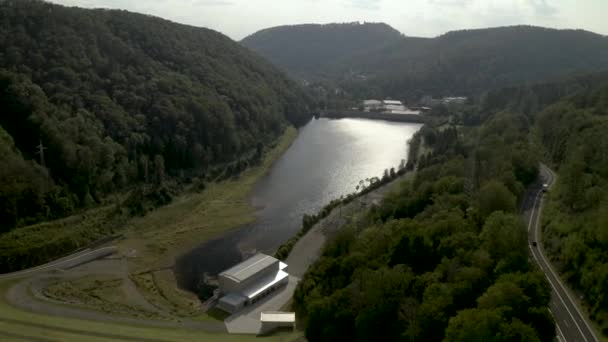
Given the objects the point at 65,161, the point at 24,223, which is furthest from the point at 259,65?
the point at 24,223

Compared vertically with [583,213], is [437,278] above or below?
below

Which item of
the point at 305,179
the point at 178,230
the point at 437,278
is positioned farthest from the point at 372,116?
the point at 437,278

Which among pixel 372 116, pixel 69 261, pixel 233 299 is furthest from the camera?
pixel 372 116

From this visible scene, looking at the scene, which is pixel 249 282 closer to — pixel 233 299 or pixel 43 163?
pixel 233 299

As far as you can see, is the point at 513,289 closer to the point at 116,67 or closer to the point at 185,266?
the point at 185,266

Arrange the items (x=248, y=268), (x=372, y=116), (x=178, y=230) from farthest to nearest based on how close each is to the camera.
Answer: (x=372, y=116), (x=178, y=230), (x=248, y=268)

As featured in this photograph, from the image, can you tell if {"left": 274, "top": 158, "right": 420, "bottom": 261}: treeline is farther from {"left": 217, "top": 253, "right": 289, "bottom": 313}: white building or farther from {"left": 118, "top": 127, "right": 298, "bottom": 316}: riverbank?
{"left": 118, "top": 127, "right": 298, "bottom": 316}: riverbank

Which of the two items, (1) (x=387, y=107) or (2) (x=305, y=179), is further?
(1) (x=387, y=107)
